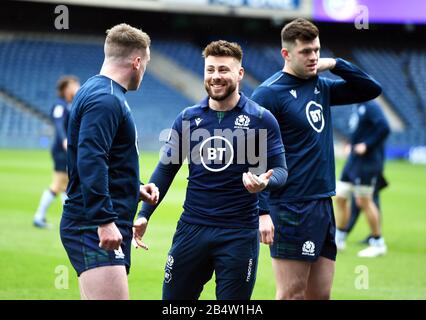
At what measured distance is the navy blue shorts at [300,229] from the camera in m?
6.17

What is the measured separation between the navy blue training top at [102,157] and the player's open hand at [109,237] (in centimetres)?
4

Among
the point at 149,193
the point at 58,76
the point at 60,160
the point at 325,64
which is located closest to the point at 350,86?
the point at 325,64

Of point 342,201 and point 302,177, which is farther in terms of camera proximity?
point 342,201

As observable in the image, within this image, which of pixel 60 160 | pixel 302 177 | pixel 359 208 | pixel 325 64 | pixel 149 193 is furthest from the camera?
pixel 60 160

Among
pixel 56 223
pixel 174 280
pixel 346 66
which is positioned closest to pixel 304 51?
pixel 346 66

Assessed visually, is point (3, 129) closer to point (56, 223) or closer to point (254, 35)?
point (254, 35)

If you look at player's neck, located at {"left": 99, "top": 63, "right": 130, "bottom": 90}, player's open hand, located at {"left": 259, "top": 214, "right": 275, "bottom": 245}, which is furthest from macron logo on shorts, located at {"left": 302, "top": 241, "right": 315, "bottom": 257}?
player's neck, located at {"left": 99, "top": 63, "right": 130, "bottom": 90}

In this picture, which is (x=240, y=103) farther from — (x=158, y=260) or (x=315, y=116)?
(x=158, y=260)

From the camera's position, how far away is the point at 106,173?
16.4 ft

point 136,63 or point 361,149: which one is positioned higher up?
point 136,63

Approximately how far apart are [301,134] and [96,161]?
196 centimetres

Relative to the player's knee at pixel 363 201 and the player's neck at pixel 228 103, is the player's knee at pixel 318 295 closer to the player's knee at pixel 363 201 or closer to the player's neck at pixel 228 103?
the player's neck at pixel 228 103

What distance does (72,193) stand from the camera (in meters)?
5.27

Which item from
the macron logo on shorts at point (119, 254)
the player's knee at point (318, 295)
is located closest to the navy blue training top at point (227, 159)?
the macron logo on shorts at point (119, 254)
